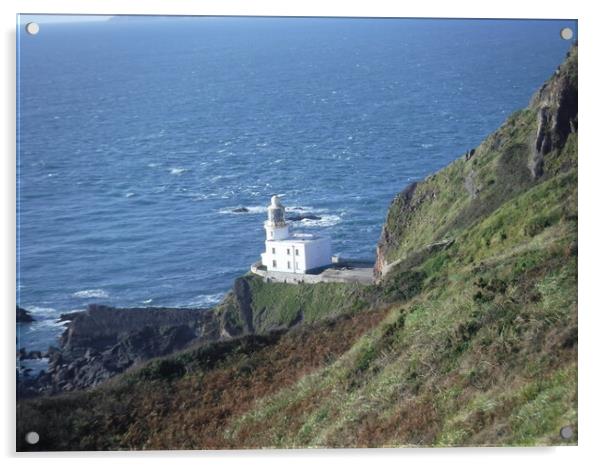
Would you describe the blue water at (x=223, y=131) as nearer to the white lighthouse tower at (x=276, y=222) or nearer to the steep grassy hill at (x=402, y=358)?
the white lighthouse tower at (x=276, y=222)

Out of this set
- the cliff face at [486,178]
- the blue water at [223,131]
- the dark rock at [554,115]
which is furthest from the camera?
the cliff face at [486,178]

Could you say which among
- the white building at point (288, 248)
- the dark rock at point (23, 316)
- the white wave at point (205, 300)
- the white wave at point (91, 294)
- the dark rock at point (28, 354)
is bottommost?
the dark rock at point (28, 354)

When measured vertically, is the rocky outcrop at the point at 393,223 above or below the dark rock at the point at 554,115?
below

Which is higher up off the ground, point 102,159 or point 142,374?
point 102,159

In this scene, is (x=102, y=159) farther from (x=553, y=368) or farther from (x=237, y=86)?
(x=553, y=368)

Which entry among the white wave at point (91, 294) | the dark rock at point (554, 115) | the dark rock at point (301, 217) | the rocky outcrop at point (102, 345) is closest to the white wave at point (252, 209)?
the dark rock at point (301, 217)

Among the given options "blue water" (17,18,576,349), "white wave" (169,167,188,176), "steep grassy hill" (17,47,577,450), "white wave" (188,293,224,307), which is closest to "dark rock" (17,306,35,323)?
"blue water" (17,18,576,349)

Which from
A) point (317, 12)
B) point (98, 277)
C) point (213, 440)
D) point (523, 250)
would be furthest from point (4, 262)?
point (523, 250)
